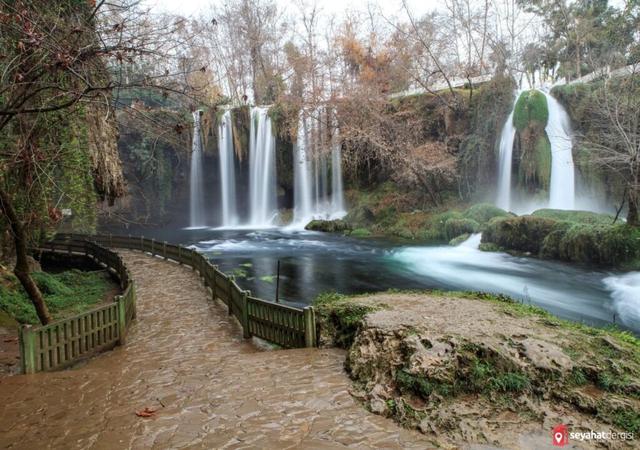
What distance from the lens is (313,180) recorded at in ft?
109

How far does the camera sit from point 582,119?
2208 centimetres

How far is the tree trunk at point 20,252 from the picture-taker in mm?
5848

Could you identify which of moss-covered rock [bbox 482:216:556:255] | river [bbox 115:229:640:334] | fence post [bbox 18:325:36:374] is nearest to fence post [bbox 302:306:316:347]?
fence post [bbox 18:325:36:374]

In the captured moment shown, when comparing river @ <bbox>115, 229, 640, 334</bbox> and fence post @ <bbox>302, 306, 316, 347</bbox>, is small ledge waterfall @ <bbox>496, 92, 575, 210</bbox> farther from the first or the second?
fence post @ <bbox>302, 306, 316, 347</bbox>

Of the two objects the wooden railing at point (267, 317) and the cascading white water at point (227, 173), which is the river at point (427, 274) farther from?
the cascading white water at point (227, 173)

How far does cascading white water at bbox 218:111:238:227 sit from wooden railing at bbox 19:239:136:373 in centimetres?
2719

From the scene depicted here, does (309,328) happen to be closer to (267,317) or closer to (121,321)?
(267,317)

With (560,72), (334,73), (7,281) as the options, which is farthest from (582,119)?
(7,281)

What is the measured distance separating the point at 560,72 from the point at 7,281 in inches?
1597

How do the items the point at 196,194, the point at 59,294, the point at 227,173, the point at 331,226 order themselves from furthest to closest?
the point at 196,194, the point at 227,173, the point at 331,226, the point at 59,294

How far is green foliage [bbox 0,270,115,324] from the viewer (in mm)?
9930

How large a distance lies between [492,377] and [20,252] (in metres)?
7.04

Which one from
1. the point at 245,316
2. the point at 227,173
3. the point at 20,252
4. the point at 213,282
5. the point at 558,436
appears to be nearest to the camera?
the point at 558,436

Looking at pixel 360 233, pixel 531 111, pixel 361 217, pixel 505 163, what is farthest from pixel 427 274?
pixel 531 111
